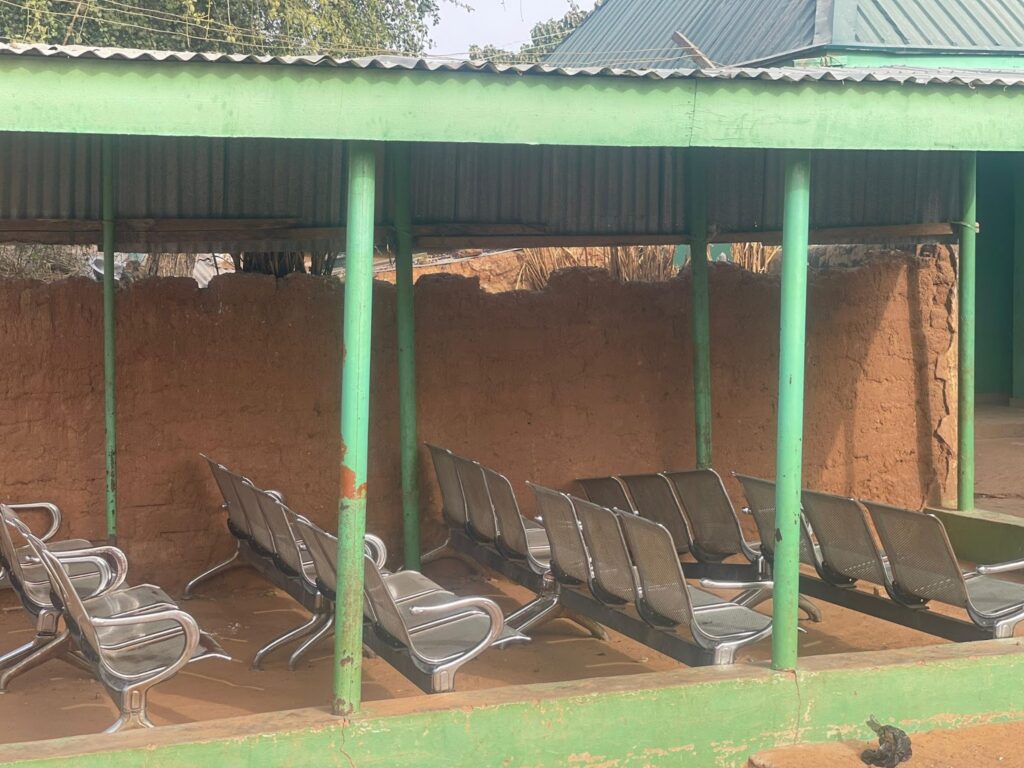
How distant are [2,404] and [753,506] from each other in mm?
4191

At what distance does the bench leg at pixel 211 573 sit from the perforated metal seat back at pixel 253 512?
80 centimetres

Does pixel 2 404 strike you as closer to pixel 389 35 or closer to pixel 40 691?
pixel 40 691

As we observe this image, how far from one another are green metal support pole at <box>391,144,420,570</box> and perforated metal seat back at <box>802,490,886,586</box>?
8.20ft

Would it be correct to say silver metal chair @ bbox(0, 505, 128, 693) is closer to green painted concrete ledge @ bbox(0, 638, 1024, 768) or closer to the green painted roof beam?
green painted concrete ledge @ bbox(0, 638, 1024, 768)

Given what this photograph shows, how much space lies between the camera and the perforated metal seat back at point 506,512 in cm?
589

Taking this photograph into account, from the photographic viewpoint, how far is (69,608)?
15.2 feet

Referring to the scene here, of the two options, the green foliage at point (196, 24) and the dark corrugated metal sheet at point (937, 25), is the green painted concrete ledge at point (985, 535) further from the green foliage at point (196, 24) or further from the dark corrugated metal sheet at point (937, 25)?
the green foliage at point (196, 24)

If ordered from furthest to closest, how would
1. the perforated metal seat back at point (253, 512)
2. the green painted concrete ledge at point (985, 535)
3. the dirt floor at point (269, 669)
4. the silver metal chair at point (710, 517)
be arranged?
the green painted concrete ledge at point (985, 535), the silver metal chair at point (710, 517), the perforated metal seat back at point (253, 512), the dirt floor at point (269, 669)

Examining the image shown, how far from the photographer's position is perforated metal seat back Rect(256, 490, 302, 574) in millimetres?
5590

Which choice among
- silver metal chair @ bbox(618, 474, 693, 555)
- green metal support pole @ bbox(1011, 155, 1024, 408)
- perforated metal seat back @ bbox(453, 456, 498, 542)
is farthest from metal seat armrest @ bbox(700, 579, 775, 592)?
green metal support pole @ bbox(1011, 155, 1024, 408)

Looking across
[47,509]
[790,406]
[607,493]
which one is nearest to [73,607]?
[47,509]

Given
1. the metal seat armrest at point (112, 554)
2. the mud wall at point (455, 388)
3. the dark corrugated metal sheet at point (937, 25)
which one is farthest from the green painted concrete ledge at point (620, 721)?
the dark corrugated metal sheet at point (937, 25)

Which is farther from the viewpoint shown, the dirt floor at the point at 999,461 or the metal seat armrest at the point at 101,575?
the dirt floor at the point at 999,461

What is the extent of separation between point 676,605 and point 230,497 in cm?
297
